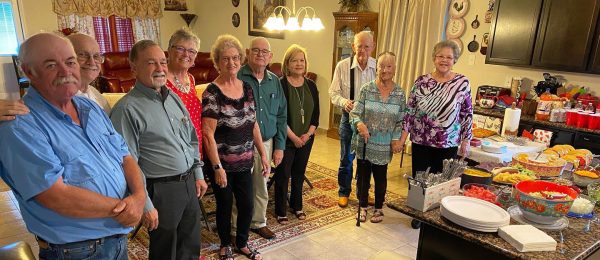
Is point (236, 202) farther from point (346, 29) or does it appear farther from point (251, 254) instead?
point (346, 29)

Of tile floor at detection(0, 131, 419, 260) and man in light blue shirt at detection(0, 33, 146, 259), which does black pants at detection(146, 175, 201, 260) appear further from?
tile floor at detection(0, 131, 419, 260)

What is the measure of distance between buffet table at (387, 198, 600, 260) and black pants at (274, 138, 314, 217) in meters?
1.28

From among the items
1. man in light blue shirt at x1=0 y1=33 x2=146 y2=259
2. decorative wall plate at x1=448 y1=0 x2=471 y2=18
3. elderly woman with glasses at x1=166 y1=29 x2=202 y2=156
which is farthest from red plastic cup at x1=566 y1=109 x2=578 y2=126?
man in light blue shirt at x1=0 y1=33 x2=146 y2=259

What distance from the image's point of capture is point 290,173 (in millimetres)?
2977

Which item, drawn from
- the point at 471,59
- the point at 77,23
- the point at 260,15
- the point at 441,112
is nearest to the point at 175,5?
the point at 77,23

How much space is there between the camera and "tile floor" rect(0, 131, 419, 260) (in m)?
2.67

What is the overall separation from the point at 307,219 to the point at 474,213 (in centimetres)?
181

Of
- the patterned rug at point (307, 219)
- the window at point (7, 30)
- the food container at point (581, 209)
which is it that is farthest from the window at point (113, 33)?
the food container at point (581, 209)

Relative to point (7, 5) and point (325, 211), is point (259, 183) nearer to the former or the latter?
point (325, 211)

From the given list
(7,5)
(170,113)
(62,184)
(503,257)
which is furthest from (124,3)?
(503,257)

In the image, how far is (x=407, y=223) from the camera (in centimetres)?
314

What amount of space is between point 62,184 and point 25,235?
2.16 metres

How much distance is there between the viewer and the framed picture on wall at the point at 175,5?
8.46 m

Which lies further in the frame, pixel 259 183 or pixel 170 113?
pixel 259 183
